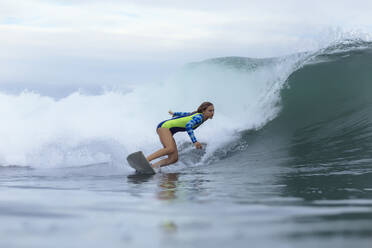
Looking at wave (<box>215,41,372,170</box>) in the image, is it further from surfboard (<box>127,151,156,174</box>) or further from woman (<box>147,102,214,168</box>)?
surfboard (<box>127,151,156,174</box>)

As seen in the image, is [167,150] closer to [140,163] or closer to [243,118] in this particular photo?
[140,163]

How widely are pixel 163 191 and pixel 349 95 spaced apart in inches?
337

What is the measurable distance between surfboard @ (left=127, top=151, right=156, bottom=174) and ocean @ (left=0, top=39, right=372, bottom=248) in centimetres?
39

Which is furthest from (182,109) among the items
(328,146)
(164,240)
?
(164,240)

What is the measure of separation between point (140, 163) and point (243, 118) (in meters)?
5.26

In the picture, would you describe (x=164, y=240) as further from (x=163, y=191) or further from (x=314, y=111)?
(x=314, y=111)

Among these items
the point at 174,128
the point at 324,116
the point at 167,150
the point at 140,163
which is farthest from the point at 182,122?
the point at 324,116

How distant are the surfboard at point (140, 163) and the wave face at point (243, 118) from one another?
2058mm

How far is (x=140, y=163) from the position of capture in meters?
8.34

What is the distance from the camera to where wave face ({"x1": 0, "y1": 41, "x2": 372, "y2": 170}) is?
34.2 ft

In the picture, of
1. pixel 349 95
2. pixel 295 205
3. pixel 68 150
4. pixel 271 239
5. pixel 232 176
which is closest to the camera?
pixel 271 239

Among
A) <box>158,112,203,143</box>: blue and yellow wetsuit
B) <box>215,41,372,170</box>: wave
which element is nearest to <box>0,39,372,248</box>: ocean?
<box>215,41,372,170</box>: wave

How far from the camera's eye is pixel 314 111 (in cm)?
1225

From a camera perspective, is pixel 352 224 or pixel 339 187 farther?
pixel 339 187
